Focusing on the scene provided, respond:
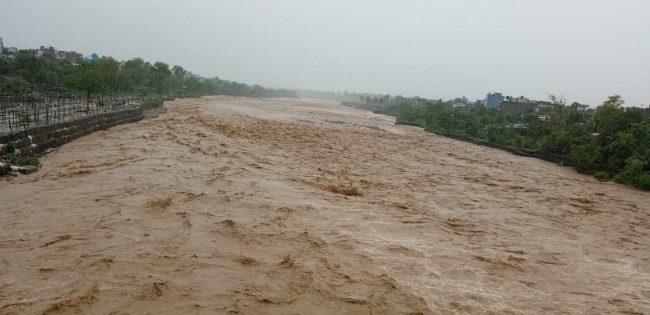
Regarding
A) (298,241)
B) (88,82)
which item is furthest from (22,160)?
(88,82)

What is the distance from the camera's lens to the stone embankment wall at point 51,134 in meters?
11.9

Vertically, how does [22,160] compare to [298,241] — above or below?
above

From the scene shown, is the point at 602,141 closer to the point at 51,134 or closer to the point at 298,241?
the point at 298,241

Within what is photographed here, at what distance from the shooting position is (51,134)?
14.7 metres

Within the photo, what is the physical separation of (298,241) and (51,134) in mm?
11759

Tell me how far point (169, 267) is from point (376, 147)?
1809 cm

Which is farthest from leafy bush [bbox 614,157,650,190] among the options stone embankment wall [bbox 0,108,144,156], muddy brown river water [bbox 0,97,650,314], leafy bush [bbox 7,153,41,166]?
stone embankment wall [bbox 0,108,144,156]

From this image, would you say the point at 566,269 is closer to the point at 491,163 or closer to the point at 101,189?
the point at 101,189

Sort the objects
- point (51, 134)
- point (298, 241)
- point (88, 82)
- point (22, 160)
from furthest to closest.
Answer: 1. point (88, 82)
2. point (51, 134)
3. point (22, 160)
4. point (298, 241)

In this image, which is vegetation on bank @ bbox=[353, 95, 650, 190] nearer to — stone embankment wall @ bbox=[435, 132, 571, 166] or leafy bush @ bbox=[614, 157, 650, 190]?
leafy bush @ bbox=[614, 157, 650, 190]

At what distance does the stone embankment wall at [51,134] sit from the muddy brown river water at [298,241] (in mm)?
638

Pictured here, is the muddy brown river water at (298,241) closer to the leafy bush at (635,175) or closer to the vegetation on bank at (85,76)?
the leafy bush at (635,175)

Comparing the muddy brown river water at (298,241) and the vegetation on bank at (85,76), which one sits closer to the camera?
the muddy brown river water at (298,241)

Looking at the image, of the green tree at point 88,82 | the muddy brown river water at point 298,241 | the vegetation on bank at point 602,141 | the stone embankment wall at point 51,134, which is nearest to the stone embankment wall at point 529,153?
the vegetation on bank at point 602,141
